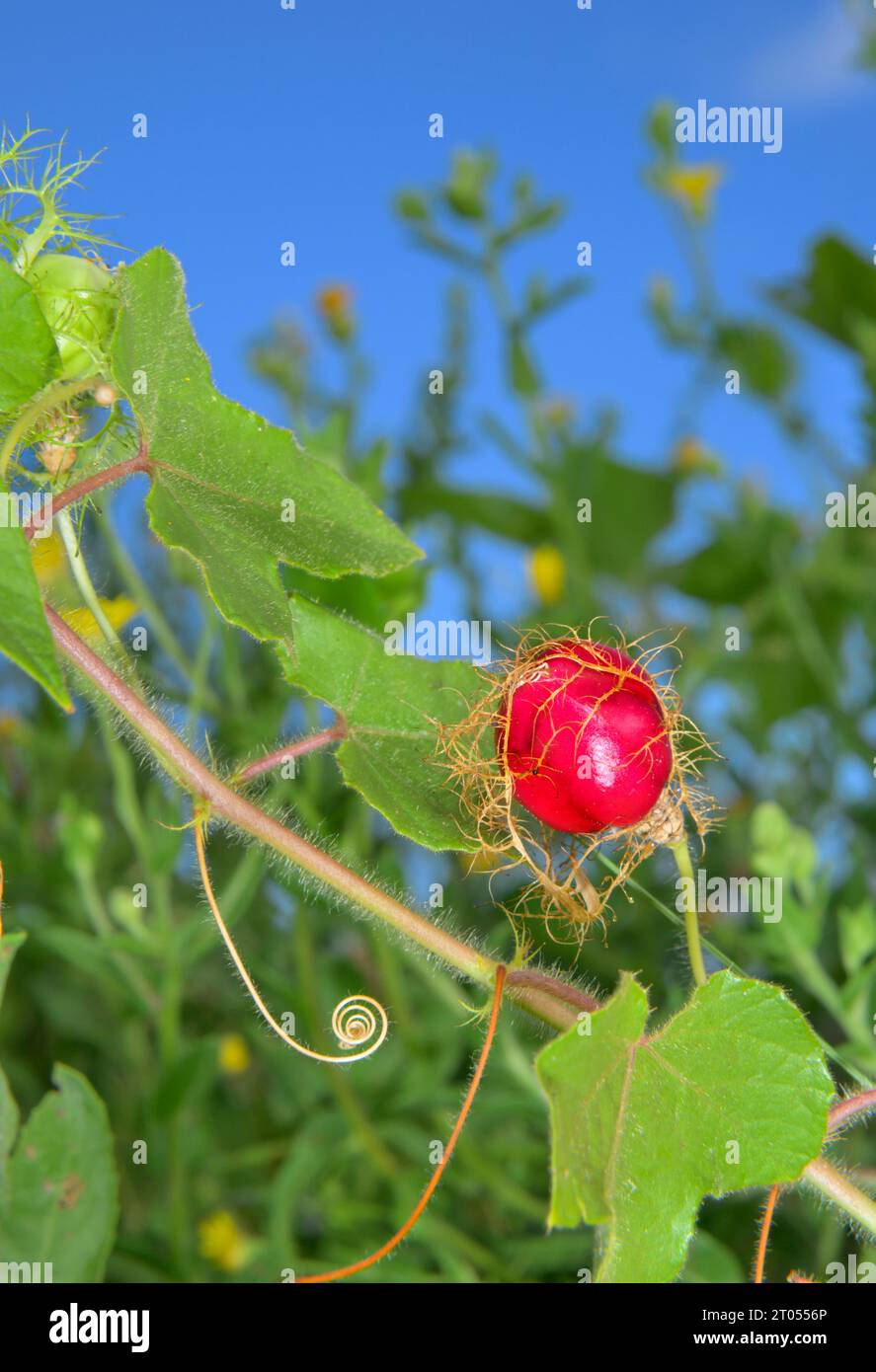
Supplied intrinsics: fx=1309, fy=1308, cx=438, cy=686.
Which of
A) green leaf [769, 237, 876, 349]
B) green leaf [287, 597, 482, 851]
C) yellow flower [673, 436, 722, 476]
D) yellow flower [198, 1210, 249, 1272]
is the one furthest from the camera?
green leaf [769, 237, 876, 349]

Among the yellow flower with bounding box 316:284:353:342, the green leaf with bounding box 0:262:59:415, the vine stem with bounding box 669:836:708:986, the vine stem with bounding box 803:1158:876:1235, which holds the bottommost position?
the vine stem with bounding box 803:1158:876:1235

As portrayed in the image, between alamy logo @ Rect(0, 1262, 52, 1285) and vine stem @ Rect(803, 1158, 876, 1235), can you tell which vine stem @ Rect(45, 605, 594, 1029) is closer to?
vine stem @ Rect(803, 1158, 876, 1235)

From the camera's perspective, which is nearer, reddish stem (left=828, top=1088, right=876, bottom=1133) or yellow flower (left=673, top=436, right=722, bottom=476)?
reddish stem (left=828, top=1088, right=876, bottom=1133)

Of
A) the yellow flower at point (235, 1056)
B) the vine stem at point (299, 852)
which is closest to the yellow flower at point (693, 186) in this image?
the yellow flower at point (235, 1056)

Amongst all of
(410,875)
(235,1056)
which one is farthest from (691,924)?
(235,1056)

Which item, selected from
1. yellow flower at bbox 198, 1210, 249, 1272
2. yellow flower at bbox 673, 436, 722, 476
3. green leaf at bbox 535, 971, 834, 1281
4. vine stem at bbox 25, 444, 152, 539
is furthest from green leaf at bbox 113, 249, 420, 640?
yellow flower at bbox 673, 436, 722, 476

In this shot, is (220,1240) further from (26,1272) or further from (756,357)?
(756,357)
